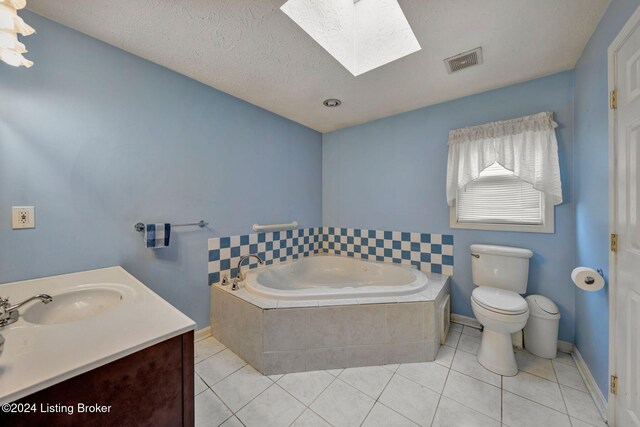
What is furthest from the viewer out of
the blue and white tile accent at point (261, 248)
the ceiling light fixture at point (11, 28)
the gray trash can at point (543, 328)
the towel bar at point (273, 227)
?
the towel bar at point (273, 227)

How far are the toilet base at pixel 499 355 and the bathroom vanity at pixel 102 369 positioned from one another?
6.13 feet

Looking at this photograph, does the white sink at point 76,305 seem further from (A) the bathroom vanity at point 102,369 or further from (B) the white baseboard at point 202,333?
(B) the white baseboard at point 202,333

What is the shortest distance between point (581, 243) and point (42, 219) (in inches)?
133

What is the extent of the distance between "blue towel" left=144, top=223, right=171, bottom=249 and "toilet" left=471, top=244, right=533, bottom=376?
2.33 metres

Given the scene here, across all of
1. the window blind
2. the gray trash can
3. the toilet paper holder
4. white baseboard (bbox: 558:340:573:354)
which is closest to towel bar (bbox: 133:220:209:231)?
the window blind

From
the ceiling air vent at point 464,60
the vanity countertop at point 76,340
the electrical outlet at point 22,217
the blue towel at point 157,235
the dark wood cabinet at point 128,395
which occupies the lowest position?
the dark wood cabinet at point 128,395

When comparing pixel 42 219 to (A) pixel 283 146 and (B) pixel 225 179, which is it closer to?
(B) pixel 225 179

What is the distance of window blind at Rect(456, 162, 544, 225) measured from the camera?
6.29 feet

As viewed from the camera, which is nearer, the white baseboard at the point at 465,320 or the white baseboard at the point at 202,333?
the white baseboard at the point at 202,333

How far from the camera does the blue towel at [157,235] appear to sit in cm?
160

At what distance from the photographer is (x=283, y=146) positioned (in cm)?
263

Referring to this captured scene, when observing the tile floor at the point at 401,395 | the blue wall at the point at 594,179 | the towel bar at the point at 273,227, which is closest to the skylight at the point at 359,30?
the blue wall at the point at 594,179

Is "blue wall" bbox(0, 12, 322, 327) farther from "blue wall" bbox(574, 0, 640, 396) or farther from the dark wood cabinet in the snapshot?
"blue wall" bbox(574, 0, 640, 396)

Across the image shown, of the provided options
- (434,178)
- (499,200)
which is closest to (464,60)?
(434,178)
